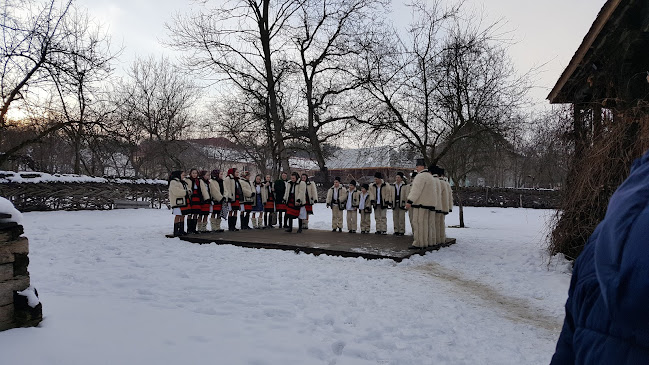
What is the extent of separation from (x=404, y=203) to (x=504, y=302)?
7.67m

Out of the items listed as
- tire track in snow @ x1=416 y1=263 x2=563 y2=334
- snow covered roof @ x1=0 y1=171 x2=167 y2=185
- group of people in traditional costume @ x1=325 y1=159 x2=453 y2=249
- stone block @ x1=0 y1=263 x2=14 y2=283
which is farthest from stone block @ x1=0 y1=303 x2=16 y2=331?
snow covered roof @ x1=0 y1=171 x2=167 y2=185

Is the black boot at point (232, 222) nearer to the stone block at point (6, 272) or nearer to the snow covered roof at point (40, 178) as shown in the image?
the snow covered roof at point (40, 178)

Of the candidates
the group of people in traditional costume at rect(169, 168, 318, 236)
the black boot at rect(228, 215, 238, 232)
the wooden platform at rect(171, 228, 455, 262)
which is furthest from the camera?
the black boot at rect(228, 215, 238, 232)

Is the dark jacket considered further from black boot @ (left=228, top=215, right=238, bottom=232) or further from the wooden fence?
Answer: the wooden fence

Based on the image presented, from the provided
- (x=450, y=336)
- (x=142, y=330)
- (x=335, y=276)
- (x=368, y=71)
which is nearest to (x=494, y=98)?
(x=368, y=71)

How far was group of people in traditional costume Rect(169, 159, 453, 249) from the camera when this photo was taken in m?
12.1

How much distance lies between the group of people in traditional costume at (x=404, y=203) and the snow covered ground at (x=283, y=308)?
0.96 m

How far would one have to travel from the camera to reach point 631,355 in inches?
34.2

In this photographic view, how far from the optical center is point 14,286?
13.1 feet

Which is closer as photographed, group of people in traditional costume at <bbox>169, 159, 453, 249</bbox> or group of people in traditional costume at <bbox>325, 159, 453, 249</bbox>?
group of people in traditional costume at <bbox>325, 159, 453, 249</bbox>

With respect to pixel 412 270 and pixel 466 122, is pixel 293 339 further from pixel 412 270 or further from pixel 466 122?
pixel 466 122

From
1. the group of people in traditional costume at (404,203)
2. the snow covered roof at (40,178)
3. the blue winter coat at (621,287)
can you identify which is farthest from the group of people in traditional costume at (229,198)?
the blue winter coat at (621,287)

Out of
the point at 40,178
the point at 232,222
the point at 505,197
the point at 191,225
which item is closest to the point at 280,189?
the point at 232,222

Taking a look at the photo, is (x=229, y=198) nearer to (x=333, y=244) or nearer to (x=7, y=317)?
(x=333, y=244)
